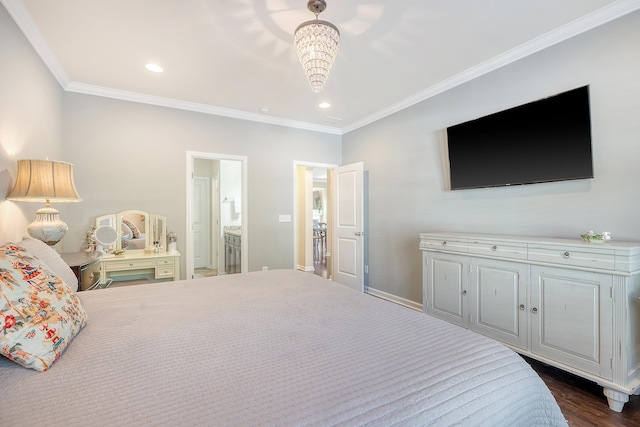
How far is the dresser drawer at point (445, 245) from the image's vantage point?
8.68 feet

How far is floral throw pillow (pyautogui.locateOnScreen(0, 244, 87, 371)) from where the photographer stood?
0.91m

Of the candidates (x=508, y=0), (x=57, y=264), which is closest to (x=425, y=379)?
(x=57, y=264)

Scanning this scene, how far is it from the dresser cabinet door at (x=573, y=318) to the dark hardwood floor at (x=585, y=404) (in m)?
0.20

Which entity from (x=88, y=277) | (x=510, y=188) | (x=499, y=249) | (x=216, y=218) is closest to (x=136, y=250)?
(x=88, y=277)

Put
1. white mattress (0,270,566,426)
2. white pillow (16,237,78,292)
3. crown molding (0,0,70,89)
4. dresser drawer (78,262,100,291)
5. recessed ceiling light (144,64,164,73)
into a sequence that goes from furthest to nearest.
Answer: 1. recessed ceiling light (144,64,164,73)
2. dresser drawer (78,262,100,291)
3. crown molding (0,0,70,89)
4. white pillow (16,237,78,292)
5. white mattress (0,270,566,426)

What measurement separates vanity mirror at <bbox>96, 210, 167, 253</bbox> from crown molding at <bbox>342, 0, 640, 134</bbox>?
3448 millimetres

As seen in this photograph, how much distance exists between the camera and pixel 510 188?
2.67 metres

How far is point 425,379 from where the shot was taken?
0.89 meters

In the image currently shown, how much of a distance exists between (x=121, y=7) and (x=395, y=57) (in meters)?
2.15

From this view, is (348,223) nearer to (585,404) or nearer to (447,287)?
(447,287)

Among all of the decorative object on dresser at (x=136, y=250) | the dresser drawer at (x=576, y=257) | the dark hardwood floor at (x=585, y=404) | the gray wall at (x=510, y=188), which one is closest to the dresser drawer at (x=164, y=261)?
the decorative object on dresser at (x=136, y=250)

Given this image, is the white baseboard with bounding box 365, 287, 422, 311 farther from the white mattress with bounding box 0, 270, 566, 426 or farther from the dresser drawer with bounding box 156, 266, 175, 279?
the dresser drawer with bounding box 156, 266, 175, 279

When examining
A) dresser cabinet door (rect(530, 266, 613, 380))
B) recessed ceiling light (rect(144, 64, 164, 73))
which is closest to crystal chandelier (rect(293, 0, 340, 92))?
recessed ceiling light (rect(144, 64, 164, 73))

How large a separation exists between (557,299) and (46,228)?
3.86 meters
